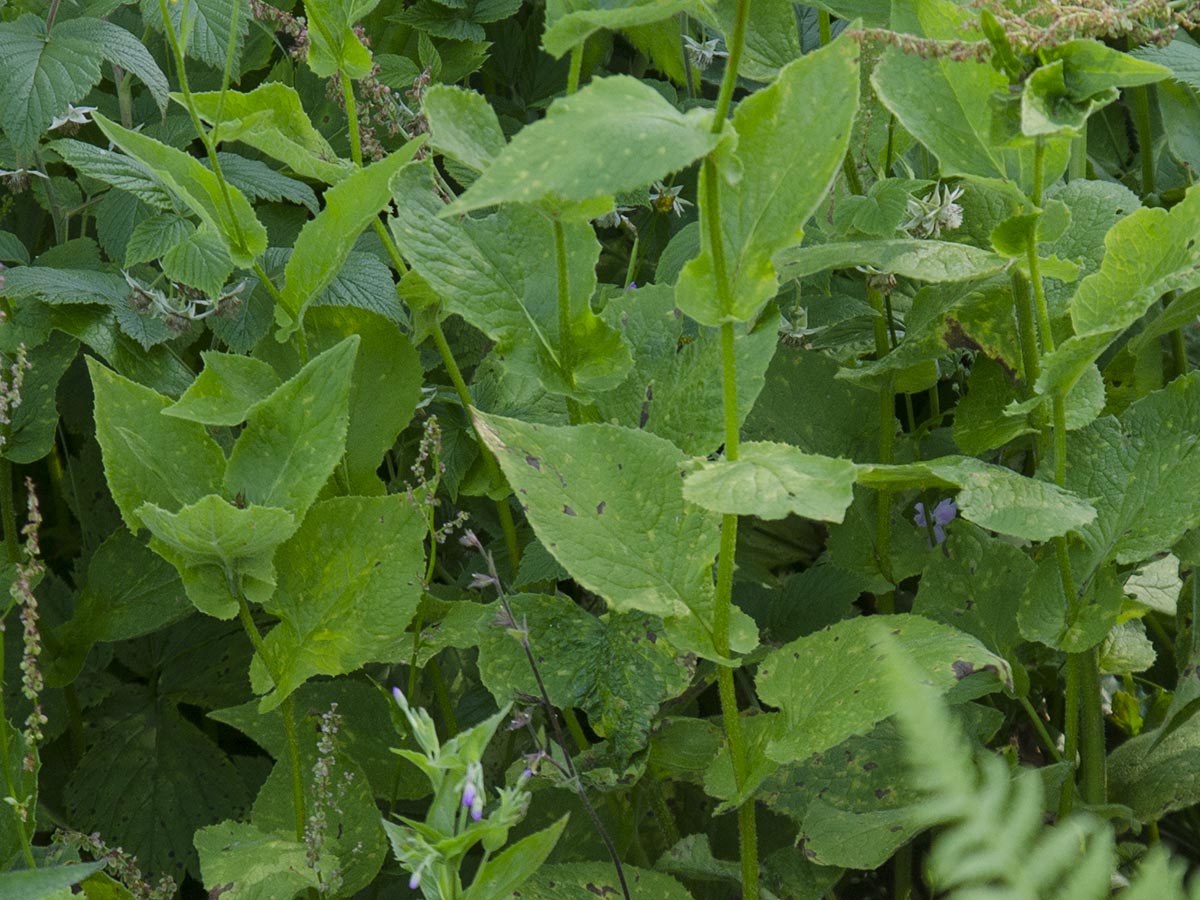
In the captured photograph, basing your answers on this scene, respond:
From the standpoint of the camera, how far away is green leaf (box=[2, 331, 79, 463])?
1.26m

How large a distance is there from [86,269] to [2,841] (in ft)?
1.88

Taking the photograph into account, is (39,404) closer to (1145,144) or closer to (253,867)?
(253,867)

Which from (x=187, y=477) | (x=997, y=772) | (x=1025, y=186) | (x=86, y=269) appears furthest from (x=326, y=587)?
(x=997, y=772)

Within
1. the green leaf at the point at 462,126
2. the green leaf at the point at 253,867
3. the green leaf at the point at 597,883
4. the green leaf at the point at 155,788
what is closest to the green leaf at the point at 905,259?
the green leaf at the point at 462,126

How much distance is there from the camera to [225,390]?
1.07 metres

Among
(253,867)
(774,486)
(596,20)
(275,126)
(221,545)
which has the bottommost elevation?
(253,867)

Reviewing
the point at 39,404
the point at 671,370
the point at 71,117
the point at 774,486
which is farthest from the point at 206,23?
the point at 774,486

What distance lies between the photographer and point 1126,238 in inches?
38.7

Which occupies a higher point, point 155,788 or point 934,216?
point 934,216

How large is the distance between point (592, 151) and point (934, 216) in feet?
1.99

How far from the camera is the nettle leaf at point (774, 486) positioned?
2.47 ft

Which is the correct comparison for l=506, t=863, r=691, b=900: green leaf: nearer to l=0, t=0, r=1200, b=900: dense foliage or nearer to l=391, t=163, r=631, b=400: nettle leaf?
l=0, t=0, r=1200, b=900: dense foliage

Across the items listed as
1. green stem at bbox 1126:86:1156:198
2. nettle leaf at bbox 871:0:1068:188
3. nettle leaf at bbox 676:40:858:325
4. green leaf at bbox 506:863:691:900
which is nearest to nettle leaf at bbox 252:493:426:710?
green leaf at bbox 506:863:691:900

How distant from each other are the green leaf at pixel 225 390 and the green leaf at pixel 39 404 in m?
0.27
